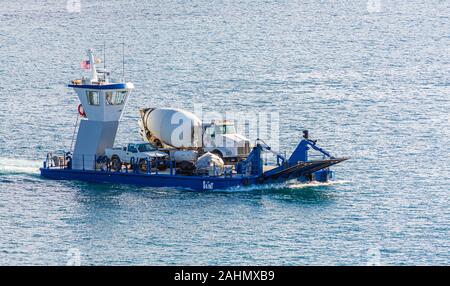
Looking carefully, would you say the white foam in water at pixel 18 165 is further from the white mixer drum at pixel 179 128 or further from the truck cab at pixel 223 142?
the truck cab at pixel 223 142

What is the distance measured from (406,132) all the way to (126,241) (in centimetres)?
4185

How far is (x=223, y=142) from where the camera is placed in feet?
318

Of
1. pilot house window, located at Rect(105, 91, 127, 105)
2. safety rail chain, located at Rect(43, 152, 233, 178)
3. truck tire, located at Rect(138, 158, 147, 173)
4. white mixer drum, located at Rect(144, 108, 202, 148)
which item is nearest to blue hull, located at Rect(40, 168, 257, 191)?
safety rail chain, located at Rect(43, 152, 233, 178)

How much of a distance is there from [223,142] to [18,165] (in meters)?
16.5

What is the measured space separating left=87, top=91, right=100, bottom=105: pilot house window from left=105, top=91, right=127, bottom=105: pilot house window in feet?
2.32

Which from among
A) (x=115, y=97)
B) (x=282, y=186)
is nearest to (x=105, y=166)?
(x=115, y=97)

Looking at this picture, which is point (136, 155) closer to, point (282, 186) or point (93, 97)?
point (93, 97)

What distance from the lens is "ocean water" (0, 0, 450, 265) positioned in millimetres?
79500

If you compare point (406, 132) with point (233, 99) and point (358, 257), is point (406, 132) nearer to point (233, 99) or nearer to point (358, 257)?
point (233, 99)

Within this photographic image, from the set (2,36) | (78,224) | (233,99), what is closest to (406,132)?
(233,99)

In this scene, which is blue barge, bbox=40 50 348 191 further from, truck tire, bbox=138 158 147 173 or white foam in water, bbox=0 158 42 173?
white foam in water, bbox=0 158 42 173

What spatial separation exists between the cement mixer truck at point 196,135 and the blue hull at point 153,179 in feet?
11.8

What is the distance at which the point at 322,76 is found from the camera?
14838 centimetres

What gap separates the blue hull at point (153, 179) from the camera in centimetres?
9300
